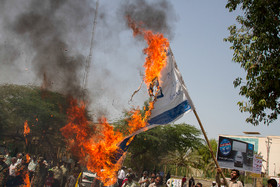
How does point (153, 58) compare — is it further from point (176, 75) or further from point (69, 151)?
point (69, 151)

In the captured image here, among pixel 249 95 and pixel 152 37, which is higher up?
pixel 152 37

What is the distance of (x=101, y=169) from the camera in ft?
30.5

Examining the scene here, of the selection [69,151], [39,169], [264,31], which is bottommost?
[39,169]

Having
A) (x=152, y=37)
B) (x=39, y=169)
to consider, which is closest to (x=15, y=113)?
(x=39, y=169)

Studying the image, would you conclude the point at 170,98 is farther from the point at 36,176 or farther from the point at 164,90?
the point at 36,176

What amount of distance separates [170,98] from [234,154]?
1533cm

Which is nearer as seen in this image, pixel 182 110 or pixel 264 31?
pixel 182 110

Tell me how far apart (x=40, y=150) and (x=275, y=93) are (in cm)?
2095

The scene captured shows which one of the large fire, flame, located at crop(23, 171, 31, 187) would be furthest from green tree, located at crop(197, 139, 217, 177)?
the large fire

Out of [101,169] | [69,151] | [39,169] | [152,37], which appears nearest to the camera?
[152,37]

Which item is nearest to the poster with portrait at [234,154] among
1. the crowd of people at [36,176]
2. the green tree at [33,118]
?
the crowd of people at [36,176]

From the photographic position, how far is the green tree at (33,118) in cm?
2300

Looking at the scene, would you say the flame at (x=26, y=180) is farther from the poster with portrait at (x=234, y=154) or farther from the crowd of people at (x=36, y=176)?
the poster with portrait at (x=234, y=154)

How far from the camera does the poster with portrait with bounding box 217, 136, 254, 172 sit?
729 inches
